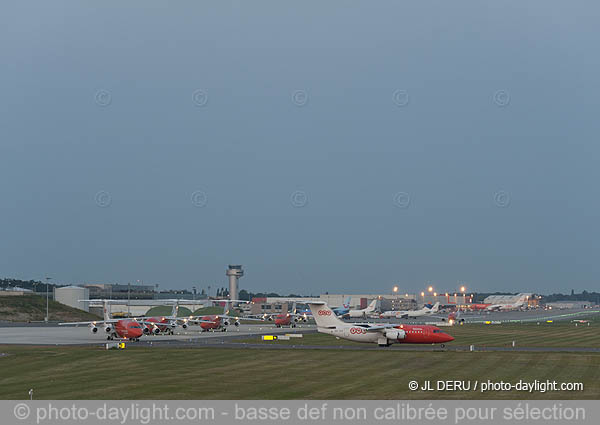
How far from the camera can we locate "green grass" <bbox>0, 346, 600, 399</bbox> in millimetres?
46906

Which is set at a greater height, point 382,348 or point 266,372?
point 266,372

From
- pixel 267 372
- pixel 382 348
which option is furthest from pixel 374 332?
pixel 267 372

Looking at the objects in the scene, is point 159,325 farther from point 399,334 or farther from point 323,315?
point 399,334

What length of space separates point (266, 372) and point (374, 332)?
33548 millimetres

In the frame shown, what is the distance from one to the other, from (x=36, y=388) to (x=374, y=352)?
1596 inches

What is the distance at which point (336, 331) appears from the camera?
9181cm

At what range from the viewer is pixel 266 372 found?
2360 inches

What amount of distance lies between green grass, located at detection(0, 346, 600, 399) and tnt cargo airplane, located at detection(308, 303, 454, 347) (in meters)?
9.67

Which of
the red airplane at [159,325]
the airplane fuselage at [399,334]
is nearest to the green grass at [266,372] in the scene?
the airplane fuselage at [399,334]

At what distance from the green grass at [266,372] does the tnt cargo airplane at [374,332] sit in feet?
31.7

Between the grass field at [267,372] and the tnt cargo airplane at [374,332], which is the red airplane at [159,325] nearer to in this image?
the grass field at [267,372]

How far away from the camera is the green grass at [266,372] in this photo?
46.9 m
